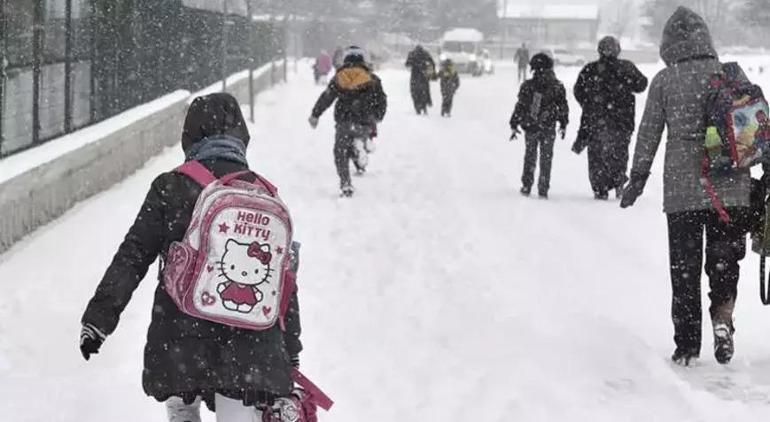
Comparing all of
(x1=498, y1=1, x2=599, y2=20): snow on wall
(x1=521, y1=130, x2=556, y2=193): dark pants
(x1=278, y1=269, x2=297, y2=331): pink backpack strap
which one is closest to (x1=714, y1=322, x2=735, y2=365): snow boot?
(x1=278, y1=269, x2=297, y2=331): pink backpack strap

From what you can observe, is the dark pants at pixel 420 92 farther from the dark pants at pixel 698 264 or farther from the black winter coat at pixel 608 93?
the dark pants at pixel 698 264

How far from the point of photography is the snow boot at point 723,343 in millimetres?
6227

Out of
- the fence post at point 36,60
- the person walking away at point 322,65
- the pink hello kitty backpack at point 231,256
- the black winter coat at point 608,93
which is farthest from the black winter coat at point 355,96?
the person walking away at point 322,65

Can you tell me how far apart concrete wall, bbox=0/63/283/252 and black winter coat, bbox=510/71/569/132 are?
4.45 meters

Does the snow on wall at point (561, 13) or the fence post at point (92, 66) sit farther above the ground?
the snow on wall at point (561, 13)

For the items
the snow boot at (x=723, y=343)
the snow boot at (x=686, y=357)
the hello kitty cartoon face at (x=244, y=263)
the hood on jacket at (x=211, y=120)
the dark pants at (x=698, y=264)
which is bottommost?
the snow boot at (x=686, y=357)

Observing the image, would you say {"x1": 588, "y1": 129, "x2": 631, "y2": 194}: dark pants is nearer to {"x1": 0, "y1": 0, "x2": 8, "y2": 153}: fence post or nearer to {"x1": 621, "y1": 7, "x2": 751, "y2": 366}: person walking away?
{"x1": 621, "y1": 7, "x2": 751, "y2": 366}: person walking away

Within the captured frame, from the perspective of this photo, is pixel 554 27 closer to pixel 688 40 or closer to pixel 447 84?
pixel 447 84

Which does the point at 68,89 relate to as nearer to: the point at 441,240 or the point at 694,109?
the point at 441,240

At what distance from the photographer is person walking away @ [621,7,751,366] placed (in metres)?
6.07

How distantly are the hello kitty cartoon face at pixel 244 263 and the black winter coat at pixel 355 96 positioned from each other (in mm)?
8971

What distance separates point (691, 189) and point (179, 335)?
3.44 metres

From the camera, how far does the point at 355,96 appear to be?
12.7 meters

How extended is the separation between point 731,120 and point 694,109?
0.85 feet
